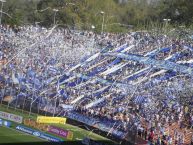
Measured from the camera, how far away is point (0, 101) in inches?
1631

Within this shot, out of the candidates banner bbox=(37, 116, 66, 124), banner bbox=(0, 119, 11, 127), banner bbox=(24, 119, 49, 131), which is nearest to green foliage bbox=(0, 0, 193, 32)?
banner bbox=(37, 116, 66, 124)

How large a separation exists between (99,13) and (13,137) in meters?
56.8

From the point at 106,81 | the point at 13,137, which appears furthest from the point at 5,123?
the point at 106,81

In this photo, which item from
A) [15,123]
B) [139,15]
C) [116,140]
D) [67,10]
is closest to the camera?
[116,140]

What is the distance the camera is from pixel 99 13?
8525 cm

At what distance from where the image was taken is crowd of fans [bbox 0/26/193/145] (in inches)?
1215

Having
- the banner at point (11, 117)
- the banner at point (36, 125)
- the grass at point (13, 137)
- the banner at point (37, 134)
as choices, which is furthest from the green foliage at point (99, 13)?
the banner at point (36, 125)

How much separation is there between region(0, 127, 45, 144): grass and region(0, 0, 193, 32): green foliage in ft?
139

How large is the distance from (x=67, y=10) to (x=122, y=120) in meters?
55.9

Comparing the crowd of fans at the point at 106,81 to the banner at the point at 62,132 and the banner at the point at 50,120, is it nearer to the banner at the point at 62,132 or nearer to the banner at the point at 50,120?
the banner at the point at 50,120

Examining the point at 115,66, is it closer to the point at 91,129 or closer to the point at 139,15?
the point at 91,129

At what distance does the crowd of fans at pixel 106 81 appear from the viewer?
30859 millimetres

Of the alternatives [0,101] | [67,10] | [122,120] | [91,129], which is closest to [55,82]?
[0,101]

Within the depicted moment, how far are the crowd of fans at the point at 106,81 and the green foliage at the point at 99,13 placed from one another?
23.4 m
